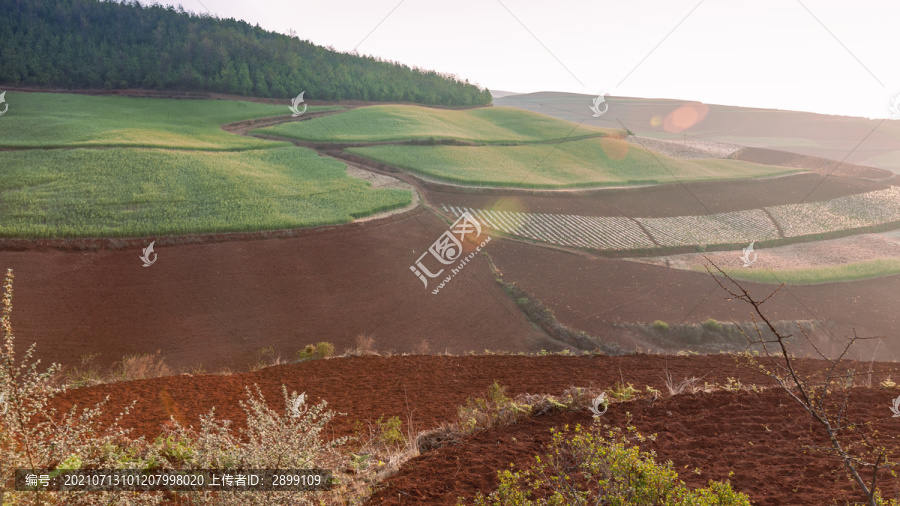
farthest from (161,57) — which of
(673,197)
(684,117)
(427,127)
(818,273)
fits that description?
(684,117)

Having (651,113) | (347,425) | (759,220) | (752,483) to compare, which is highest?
(651,113)

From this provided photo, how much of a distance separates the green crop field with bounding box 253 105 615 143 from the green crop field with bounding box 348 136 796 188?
3.07 metres

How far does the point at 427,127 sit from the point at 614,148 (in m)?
18.0

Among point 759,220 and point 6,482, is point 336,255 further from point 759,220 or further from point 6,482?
point 759,220

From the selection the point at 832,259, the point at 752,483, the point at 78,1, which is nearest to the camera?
the point at 752,483

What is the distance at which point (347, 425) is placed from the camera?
23.4 feet

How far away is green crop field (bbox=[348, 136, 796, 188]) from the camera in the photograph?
33.7m

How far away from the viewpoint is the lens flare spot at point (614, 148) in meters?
45.9

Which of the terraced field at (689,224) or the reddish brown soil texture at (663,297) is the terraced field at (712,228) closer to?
the terraced field at (689,224)

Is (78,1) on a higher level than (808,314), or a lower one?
higher

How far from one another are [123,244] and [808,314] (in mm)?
24849

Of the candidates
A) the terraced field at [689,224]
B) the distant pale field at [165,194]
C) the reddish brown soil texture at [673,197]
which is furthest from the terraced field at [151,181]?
the terraced field at [689,224]

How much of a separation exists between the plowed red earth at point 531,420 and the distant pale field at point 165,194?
40.8 feet

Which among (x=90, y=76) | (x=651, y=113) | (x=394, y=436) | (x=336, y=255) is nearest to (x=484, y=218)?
(x=336, y=255)
